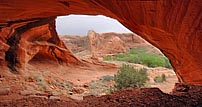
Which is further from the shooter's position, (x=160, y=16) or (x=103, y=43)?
(x=103, y=43)

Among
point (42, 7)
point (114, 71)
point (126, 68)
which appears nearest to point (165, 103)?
point (42, 7)

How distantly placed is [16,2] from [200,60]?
8.41 ft

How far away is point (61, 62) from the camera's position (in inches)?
536

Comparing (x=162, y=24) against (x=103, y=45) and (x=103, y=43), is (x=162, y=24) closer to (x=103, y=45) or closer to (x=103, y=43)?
(x=103, y=45)

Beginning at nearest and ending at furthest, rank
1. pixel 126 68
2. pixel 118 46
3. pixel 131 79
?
pixel 131 79 → pixel 126 68 → pixel 118 46

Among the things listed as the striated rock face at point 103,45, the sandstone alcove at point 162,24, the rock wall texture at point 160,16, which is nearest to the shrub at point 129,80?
the sandstone alcove at point 162,24

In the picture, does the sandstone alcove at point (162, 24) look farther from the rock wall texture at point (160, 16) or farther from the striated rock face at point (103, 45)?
the striated rock face at point (103, 45)

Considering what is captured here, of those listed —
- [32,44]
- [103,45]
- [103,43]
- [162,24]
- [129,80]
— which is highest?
[103,43]

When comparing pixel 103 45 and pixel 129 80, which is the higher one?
pixel 103 45

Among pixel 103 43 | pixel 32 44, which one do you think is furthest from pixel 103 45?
pixel 32 44

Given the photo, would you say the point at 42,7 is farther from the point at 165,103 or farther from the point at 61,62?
the point at 61,62

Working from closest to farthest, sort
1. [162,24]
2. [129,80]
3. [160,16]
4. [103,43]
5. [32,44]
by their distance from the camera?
[160,16], [162,24], [32,44], [129,80], [103,43]

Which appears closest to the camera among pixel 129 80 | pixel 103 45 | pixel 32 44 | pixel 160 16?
pixel 160 16

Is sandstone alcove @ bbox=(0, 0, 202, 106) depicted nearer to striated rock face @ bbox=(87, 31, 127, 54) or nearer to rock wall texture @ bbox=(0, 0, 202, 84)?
rock wall texture @ bbox=(0, 0, 202, 84)
